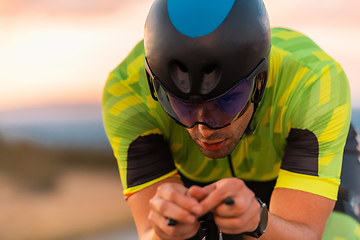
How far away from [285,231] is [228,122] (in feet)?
1.56

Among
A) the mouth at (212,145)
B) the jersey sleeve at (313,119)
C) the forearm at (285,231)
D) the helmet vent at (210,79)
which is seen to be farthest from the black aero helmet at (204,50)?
the forearm at (285,231)

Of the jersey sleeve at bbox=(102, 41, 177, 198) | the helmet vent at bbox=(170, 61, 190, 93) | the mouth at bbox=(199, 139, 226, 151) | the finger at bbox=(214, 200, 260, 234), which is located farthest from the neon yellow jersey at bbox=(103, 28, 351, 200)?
the finger at bbox=(214, 200, 260, 234)

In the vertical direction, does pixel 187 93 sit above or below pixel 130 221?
above

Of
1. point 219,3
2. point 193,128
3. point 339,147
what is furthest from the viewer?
point 339,147

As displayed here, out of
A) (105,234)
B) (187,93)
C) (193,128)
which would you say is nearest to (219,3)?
(187,93)

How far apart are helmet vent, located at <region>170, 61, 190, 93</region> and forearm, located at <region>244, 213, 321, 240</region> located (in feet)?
1.90

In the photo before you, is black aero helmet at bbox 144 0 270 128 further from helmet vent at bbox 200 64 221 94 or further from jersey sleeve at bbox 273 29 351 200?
jersey sleeve at bbox 273 29 351 200

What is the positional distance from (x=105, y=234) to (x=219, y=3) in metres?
5.19

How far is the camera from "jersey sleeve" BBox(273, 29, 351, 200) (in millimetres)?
1670

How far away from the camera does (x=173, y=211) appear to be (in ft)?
3.42

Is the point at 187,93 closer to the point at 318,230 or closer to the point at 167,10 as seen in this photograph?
the point at 167,10

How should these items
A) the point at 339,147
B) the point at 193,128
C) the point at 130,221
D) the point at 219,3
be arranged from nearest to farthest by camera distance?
the point at 219,3
the point at 193,128
the point at 339,147
the point at 130,221

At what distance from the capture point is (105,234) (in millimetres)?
5945

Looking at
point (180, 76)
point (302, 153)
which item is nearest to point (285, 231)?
point (302, 153)
